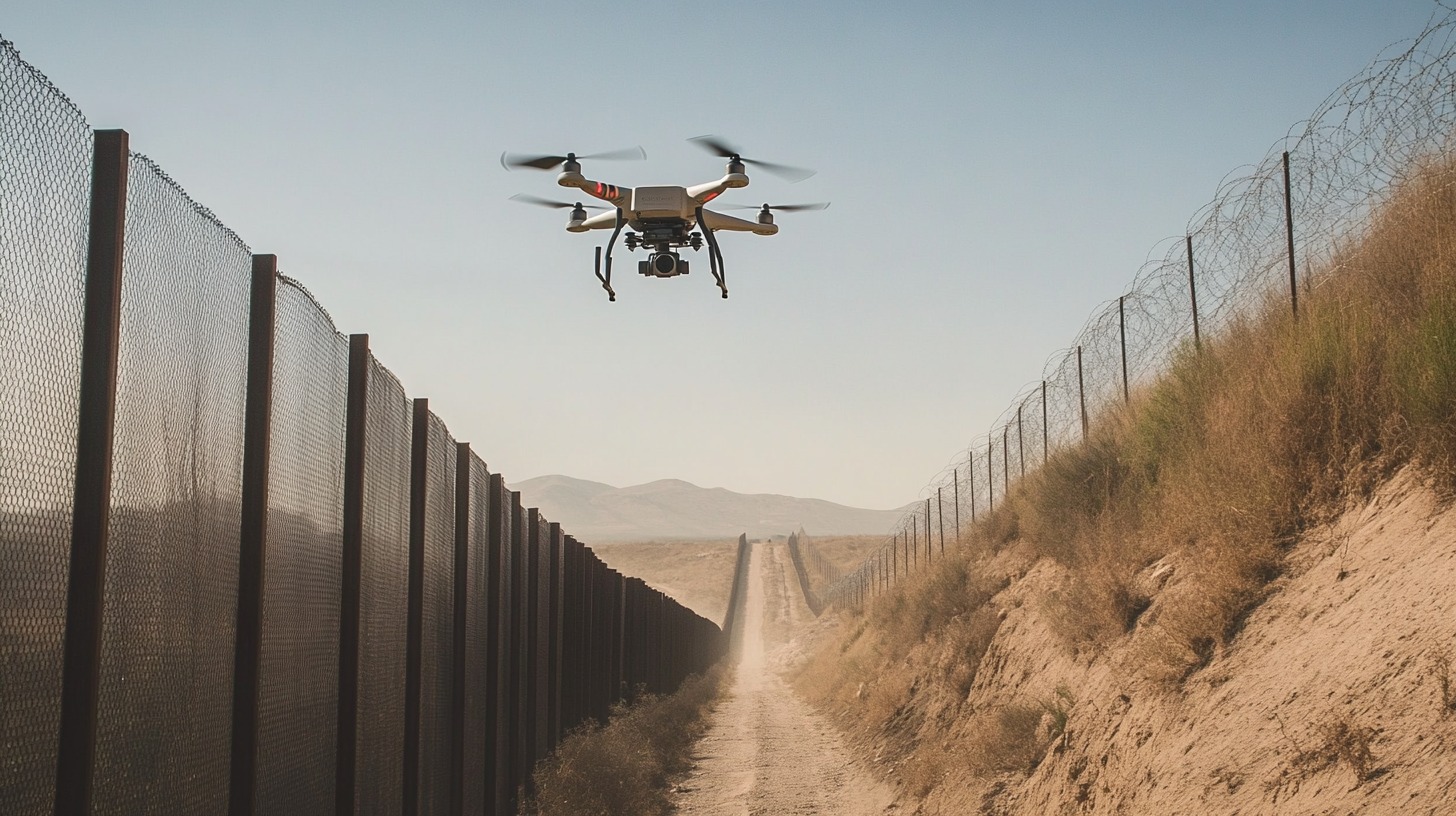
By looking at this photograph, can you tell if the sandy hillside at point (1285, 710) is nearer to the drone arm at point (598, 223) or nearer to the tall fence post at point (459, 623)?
the tall fence post at point (459, 623)

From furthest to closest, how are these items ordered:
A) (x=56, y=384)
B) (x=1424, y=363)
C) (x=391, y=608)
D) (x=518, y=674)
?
1. (x=518, y=674)
2. (x=1424, y=363)
3. (x=391, y=608)
4. (x=56, y=384)

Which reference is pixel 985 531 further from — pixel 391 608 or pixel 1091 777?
pixel 391 608

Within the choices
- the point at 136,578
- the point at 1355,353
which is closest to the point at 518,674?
the point at 1355,353

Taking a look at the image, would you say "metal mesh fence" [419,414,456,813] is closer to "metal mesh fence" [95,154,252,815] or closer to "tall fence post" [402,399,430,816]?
"tall fence post" [402,399,430,816]

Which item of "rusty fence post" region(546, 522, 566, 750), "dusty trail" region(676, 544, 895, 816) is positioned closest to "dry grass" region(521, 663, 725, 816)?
"rusty fence post" region(546, 522, 566, 750)

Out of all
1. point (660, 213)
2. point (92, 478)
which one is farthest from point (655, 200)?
point (92, 478)

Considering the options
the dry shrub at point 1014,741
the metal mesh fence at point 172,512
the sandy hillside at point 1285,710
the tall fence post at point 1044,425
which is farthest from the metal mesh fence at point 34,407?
the tall fence post at point 1044,425
